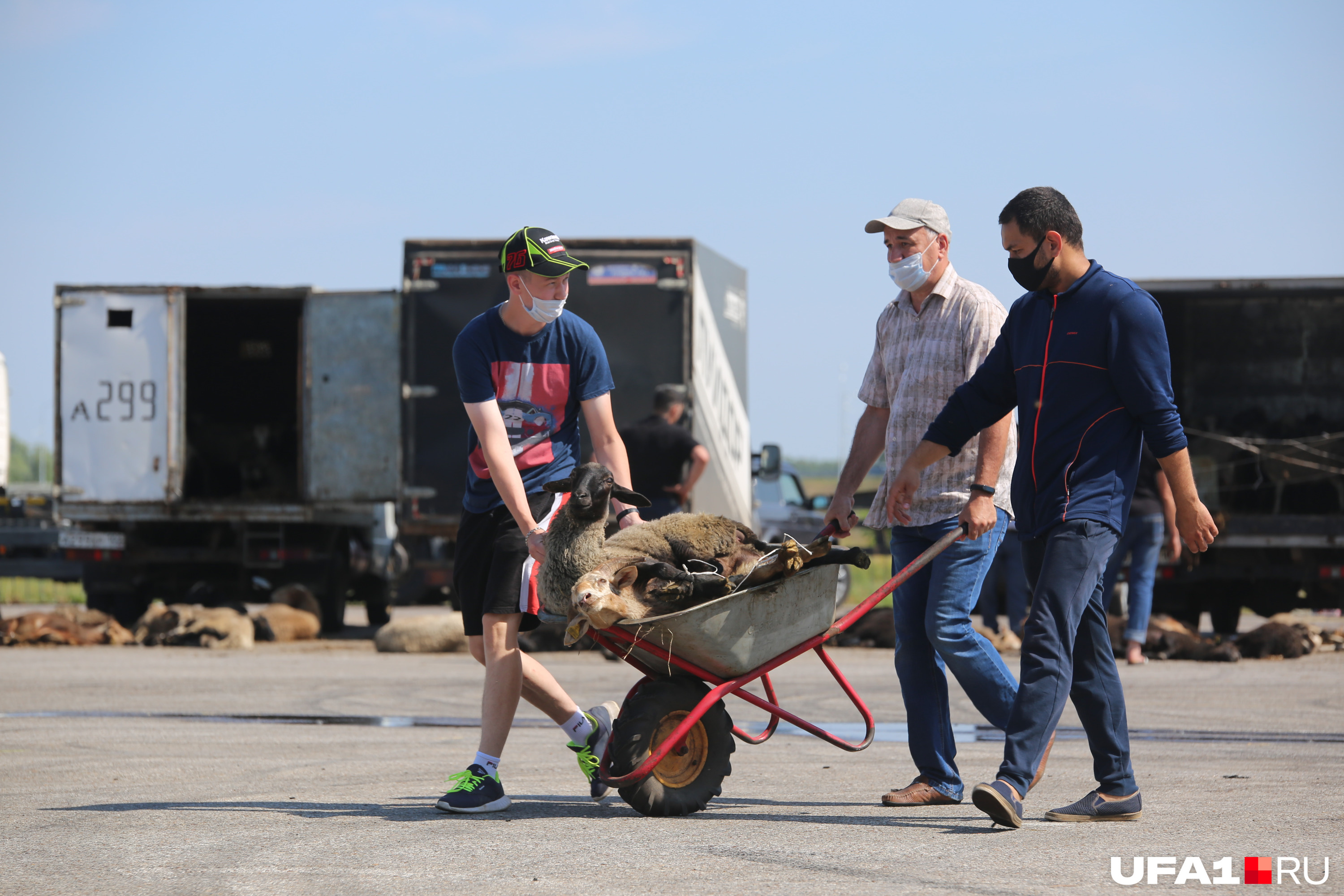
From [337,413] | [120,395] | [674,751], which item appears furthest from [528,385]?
[120,395]

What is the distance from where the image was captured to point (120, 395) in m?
15.3

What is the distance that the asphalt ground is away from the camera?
4.08 meters

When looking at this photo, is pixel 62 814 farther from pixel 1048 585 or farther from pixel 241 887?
pixel 1048 585

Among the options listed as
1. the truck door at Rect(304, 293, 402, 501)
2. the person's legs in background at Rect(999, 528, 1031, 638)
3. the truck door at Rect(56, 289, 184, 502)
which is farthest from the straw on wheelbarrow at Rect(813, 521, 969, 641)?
the truck door at Rect(56, 289, 184, 502)

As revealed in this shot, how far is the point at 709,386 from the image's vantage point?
14.0 metres

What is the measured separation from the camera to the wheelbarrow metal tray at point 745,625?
15.9ft

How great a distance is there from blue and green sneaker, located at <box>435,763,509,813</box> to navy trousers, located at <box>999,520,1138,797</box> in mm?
1749

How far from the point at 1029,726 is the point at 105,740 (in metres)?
4.80

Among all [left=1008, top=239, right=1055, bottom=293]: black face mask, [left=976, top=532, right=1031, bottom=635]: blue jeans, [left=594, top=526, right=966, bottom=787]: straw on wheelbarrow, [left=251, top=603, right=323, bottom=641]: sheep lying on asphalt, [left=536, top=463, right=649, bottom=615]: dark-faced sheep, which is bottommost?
[left=251, top=603, right=323, bottom=641]: sheep lying on asphalt

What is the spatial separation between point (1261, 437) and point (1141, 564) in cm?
545

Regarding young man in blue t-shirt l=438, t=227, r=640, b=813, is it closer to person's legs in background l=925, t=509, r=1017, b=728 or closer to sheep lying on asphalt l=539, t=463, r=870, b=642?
sheep lying on asphalt l=539, t=463, r=870, b=642

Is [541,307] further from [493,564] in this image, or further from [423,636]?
[423,636]

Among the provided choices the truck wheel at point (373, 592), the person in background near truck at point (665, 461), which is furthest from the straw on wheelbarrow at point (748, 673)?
the truck wheel at point (373, 592)

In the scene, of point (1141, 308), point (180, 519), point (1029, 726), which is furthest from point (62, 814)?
point (180, 519)
